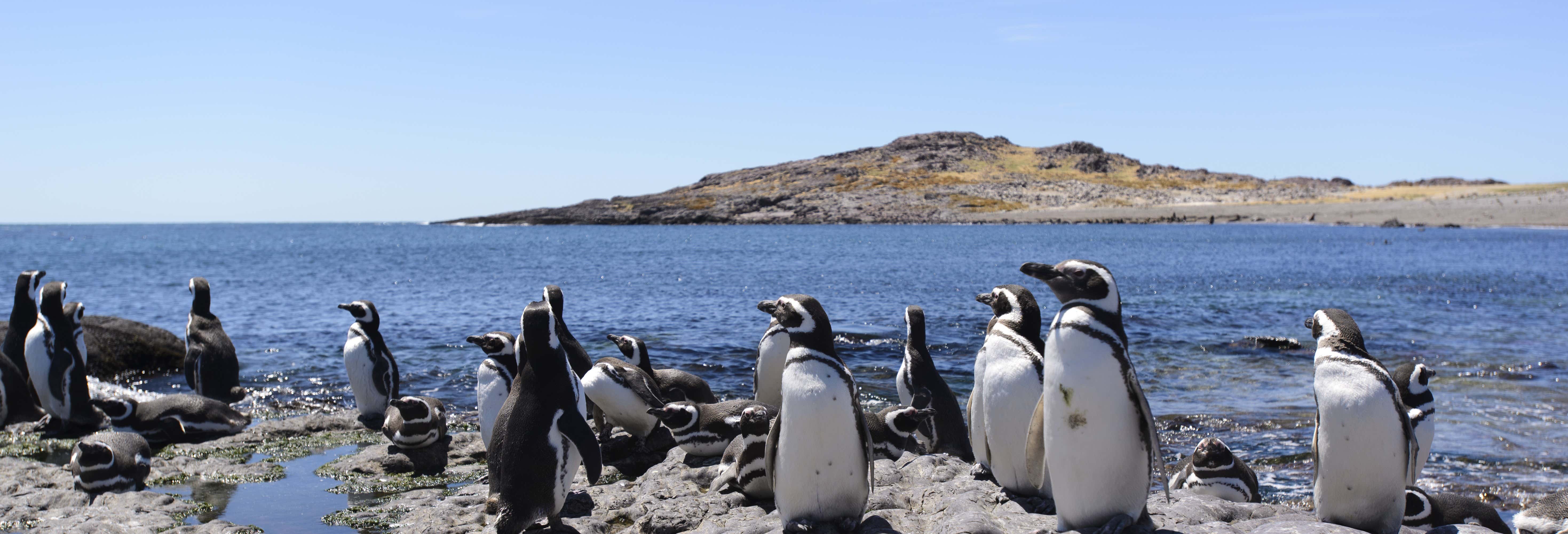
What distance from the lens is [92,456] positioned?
7.58 meters

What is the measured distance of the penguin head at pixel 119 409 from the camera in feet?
32.0

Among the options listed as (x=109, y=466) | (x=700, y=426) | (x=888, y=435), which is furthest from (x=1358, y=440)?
(x=109, y=466)

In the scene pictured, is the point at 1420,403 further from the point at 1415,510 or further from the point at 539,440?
the point at 539,440

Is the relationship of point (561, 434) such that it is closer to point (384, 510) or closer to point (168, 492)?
point (384, 510)

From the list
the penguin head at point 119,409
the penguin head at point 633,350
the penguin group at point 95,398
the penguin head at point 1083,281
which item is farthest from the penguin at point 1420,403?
the penguin head at point 119,409

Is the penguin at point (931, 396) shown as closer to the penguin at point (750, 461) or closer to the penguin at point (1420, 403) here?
the penguin at point (750, 461)

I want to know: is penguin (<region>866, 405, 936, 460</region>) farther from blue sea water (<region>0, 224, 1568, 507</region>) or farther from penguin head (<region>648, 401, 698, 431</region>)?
blue sea water (<region>0, 224, 1568, 507</region>)

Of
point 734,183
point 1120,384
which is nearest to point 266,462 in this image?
point 1120,384

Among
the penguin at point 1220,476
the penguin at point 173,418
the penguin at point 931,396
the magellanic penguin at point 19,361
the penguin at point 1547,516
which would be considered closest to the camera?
the penguin at point 1547,516

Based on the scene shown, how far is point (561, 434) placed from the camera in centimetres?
637

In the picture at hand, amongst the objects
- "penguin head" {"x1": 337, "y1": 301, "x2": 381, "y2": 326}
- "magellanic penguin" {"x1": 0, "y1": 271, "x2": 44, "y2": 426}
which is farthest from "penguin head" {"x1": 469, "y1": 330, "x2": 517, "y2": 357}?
"magellanic penguin" {"x1": 0, "y1": 271, "x2": 44, "y2": 426}

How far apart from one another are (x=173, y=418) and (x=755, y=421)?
6.98 m

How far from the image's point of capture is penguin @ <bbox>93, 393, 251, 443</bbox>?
9.84 metres

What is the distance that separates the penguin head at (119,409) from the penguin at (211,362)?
259 centimetres
